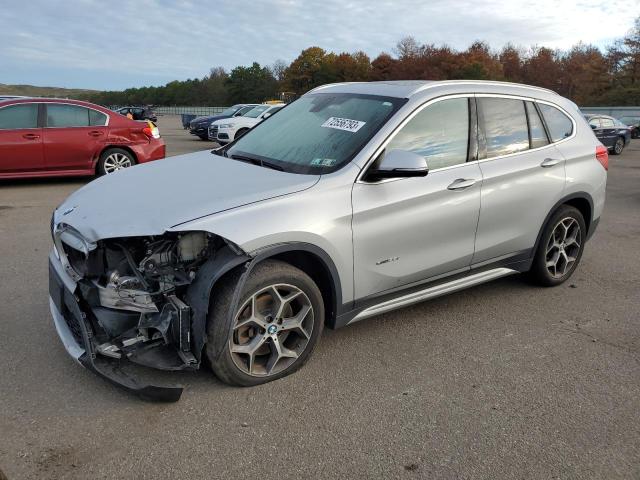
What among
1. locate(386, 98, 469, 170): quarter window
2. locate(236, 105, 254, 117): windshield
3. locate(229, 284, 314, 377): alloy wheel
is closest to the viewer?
locate(229, 284, 314, 377): alloy wheel

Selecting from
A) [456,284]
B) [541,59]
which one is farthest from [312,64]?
[456,284]

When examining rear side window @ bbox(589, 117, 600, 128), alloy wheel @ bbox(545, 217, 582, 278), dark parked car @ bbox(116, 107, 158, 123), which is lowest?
alloy wheel @ bbox(545, 217, 582, 278)

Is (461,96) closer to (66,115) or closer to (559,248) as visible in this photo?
(559,248)

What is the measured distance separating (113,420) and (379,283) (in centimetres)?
178

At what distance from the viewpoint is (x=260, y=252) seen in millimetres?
3062

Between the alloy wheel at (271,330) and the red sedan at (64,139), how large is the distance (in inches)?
320

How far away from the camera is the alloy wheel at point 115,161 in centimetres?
1034

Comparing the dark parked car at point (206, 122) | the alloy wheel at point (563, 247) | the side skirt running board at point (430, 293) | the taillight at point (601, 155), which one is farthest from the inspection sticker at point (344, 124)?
the dark parked car at point (206, 122)

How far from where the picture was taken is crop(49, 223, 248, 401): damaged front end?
9.75 ft

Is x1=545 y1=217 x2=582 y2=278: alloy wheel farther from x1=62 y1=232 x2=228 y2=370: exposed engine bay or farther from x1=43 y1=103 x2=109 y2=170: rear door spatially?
x1=43 y1=103 x2=109 y2=170: rear door

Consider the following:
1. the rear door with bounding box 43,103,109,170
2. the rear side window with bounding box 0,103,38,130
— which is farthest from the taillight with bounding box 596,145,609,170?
the rear side window with bounding box 0,103,38,130

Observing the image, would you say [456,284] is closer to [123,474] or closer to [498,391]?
[498,391]

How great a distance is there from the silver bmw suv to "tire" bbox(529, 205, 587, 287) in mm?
53

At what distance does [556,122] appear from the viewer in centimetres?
488
